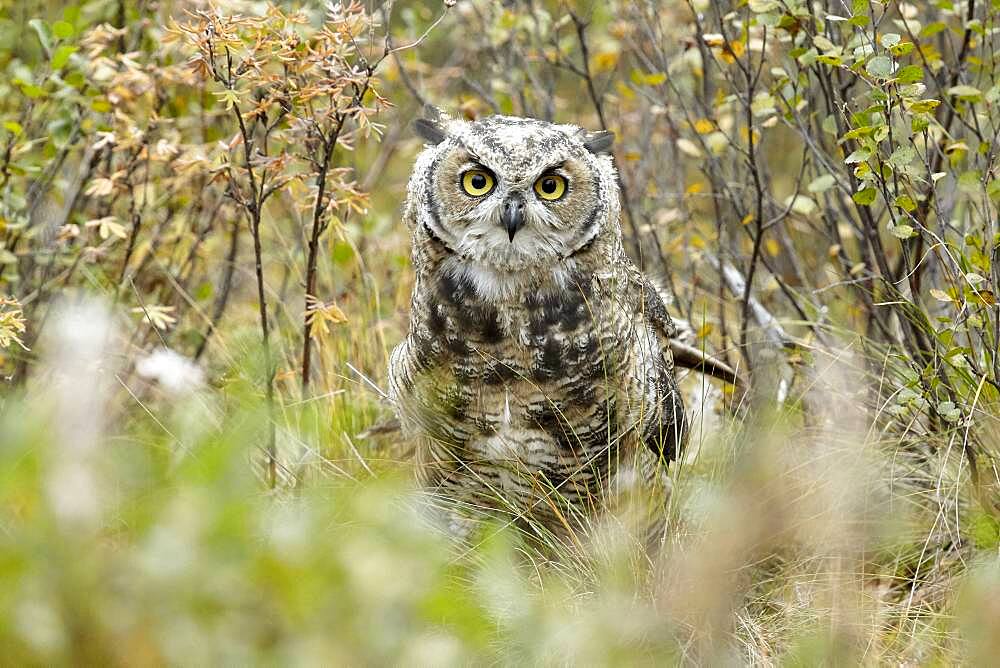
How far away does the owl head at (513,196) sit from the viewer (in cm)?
292

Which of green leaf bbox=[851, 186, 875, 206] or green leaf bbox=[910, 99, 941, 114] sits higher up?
green leaf bbox=[910, 99, 941, 114]

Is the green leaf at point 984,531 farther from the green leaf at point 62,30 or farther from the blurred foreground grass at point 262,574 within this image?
the green leaf at point 62,30

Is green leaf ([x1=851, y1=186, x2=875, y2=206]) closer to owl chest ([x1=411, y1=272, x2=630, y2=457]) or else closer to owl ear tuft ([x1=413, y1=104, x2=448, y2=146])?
owl chest ([x1=411, y1=272, x2=630, y2=457])

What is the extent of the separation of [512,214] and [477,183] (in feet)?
0.54

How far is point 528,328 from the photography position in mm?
3035

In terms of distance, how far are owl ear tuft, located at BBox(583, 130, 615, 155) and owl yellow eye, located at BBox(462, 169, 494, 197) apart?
0.36m

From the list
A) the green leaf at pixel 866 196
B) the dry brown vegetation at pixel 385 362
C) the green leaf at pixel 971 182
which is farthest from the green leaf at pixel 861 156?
the green leaf at pixel 971 182

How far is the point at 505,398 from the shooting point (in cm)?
307

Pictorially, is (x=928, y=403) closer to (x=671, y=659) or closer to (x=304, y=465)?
(x=671, y=659)

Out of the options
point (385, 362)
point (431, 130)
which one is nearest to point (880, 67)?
point (431, 130)

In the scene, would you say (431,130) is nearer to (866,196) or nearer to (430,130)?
(430,130)

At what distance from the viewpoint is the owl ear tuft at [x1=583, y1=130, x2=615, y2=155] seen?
316 centimetres

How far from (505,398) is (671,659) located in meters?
0.95

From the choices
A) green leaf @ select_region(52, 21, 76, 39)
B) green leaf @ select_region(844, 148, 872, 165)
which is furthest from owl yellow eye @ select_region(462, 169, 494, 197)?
green leaf @ select_region(52, 21, 76, 39)
